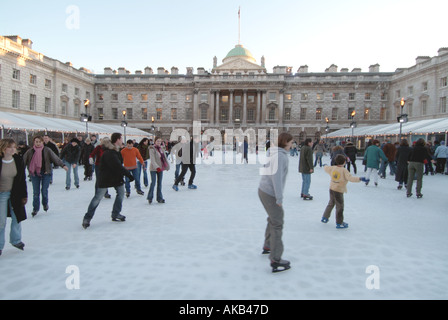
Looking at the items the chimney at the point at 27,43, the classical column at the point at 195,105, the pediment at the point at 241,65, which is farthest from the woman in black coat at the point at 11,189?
the pediment at the point at 241,65

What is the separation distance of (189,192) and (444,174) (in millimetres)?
14475

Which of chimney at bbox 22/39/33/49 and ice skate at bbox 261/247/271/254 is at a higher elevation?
chimney at bbox 22/39/33/49

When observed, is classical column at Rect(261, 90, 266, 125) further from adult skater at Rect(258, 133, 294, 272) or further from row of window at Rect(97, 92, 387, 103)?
adult skater at Rect(258, 133, 294, 272)

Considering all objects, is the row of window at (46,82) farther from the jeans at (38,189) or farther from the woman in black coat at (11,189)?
the woman in black coat at (11,189)

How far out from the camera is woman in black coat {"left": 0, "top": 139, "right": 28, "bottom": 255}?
3.99 m

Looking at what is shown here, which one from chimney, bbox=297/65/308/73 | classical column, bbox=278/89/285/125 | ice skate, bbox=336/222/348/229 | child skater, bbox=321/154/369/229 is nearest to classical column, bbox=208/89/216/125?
classical column, bbox=278/89/285/125

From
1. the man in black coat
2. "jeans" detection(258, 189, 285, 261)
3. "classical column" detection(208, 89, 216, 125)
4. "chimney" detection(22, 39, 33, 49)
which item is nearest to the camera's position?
"jeans" detection(258, 189, 285, 261)

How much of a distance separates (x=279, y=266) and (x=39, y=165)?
5977 mm

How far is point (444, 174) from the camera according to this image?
1497cm

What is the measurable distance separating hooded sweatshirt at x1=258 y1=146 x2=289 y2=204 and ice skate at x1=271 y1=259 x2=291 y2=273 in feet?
2.80

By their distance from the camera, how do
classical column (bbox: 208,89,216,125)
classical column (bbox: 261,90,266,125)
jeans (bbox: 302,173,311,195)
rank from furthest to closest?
classical column (bbox: 208,89,216,125) < classical column (bbox: 261,90,266,125) < jeans (bbox: 302,173,311,195)

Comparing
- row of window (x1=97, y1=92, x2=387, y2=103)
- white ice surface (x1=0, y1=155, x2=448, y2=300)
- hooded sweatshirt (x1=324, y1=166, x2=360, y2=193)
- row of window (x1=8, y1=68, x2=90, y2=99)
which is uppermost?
row of window (x1=97, y1=92, x2=387, y2=103)

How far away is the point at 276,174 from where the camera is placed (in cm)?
345
